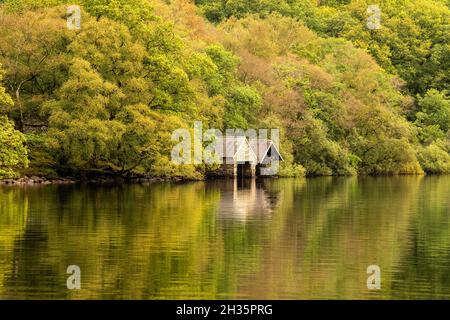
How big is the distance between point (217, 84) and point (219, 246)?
47891mm

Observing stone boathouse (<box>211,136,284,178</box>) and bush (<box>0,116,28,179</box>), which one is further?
stone boathouse (<box>211,136,284,178</box>)

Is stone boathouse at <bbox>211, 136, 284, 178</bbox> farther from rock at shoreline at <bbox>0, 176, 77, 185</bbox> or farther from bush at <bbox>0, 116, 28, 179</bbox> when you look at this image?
bush at <bbox>0, 116, 28, 179</bbox>

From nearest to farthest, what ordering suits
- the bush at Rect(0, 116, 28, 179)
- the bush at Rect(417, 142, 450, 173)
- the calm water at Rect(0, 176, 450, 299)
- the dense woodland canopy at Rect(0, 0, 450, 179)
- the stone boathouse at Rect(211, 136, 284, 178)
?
the calm water at Rect(0, 176, 450, 299) < the bush at Rect(0, 116, 28, 179) < the dense woodland canopy at Rect(0, 0, 450, 179) < the stone boathouse at Rect(211, 136, 284, 178) < the bush at Rect(417, 142, 450, 173)

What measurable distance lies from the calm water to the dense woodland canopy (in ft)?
40.8

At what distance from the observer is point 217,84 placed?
74.9 m

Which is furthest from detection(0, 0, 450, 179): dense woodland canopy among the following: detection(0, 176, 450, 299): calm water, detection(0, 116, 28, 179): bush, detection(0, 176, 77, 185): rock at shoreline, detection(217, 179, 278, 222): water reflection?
detection(0, 176, 450, 299): calm water

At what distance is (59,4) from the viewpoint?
6569cm

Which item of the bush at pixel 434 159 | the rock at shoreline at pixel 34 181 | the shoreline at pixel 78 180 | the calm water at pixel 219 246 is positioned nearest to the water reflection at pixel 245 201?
the calm water at pixel 219 246

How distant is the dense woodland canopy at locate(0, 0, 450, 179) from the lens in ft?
198

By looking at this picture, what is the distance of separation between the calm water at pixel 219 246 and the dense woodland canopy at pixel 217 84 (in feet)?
40.8

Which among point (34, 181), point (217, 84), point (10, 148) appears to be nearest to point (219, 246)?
point (10, 148)

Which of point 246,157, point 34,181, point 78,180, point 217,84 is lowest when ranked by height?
point 78,180

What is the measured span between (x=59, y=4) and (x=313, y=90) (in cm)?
3183

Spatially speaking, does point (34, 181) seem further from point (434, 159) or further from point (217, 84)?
point (434, 159)
